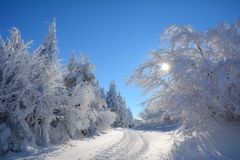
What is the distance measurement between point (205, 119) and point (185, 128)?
1333 millimetres

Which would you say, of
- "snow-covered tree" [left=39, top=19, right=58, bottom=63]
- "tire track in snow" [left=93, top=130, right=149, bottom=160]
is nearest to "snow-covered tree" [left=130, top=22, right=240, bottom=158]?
"tire track in snow" [left=93, top=130, right=149, bottom=160]

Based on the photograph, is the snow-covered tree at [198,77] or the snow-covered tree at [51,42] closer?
the snow-covered tree at [198,77]

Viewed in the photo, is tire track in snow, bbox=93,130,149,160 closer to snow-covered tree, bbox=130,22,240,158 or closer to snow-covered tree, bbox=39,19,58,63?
snow-covered tree, bbox=130,22,240,158

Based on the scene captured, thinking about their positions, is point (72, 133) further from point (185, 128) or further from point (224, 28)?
point (224, 28)

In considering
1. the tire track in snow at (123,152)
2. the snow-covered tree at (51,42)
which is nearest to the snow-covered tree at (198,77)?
the tire track in snow at (123,152)

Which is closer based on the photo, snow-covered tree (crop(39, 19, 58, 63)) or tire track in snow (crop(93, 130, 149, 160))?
tire track in snow (crop(93, 130, 149, 160))

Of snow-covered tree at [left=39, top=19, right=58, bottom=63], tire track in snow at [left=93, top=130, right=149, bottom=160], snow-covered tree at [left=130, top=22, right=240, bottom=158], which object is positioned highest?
snow-covered tree at [left=39, top=19, right=58, bottom=63]

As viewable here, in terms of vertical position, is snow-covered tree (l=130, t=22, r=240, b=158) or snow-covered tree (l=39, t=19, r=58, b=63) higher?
snow-covered tree (l=39, t=19, r=58, b=63)

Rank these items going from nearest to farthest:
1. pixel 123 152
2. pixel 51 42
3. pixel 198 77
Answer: pixel 198 77 < pixel 123 152 < pixel 51 42

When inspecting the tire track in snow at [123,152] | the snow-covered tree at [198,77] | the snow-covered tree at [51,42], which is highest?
the snow-covered tree at [51,42]

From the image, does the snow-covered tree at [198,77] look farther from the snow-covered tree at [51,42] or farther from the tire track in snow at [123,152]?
the snow-covered tree at [51,42]

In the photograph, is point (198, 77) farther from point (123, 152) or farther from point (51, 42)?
point (51, 42)

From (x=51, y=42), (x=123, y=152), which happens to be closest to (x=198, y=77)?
(x=123, y=152)

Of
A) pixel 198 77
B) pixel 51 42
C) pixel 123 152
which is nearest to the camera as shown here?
pixel 198 77
